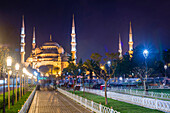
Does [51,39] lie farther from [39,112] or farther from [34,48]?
[39,112]

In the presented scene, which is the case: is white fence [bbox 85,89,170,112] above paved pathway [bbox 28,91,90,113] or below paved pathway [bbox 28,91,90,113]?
above

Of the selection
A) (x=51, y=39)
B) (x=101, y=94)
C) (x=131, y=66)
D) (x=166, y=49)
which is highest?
(x=51, y=39)

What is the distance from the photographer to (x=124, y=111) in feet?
57.0

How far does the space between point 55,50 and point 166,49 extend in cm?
7990

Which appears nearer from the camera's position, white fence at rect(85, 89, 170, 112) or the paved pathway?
white fence at rect(85, 89, 170, 112)

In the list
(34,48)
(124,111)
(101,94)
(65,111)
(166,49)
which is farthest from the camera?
(34,48)

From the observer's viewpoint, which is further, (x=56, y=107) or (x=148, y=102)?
(x=56, y=107)

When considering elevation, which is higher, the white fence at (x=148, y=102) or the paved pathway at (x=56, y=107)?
the white fence at (x=148, y=102)

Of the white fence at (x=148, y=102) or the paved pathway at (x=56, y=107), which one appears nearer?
the white fence at (x=148, y=102)

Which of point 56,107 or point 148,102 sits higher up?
point 148,102

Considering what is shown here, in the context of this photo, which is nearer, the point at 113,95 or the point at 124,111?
the point at 124,111

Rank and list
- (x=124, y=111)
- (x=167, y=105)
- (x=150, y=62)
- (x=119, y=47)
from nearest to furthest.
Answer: (x=167, y=105) → (x=124, y=111) → (x=150, y=62) → (x=119, y=47)

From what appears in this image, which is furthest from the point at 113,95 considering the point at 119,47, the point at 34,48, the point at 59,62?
the point at 34,48

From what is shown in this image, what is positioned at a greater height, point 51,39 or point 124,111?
point 51,39
